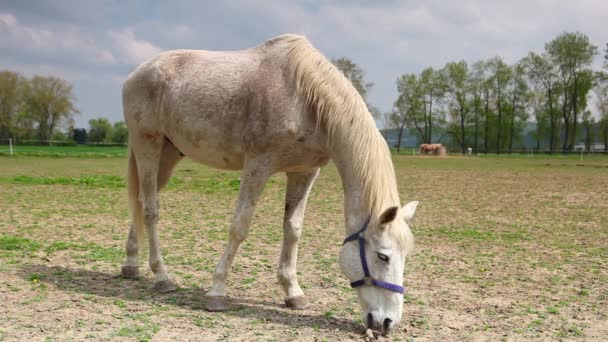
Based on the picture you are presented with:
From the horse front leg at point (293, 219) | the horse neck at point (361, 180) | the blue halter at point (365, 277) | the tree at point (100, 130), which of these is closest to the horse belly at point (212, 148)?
the horse front leg at point (293, 219)

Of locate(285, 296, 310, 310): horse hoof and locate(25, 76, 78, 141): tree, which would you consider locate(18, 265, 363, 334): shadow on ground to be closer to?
locate(285, 296, 310, 310): horse hoof

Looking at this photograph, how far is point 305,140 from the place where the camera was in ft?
13.4

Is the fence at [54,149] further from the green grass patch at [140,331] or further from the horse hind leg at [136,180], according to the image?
the green grass patch at [140,331]

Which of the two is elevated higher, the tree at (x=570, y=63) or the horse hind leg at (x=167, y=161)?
the tree at (x=570, y=63)

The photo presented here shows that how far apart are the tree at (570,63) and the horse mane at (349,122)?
217 feet

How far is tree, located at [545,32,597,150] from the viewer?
61.9 metres

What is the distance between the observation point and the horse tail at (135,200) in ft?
17.4

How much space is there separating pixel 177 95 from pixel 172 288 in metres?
1.92

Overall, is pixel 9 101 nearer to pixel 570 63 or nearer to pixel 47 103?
pixel 47 103

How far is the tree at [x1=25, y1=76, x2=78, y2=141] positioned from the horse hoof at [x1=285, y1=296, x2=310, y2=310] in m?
65.1

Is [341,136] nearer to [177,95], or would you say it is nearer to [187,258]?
[177,95]

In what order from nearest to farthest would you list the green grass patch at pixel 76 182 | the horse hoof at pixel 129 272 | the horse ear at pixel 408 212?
the horse ear at pixel 408 212 < the horse hoof at pixel 129 272 < the green grass patch at pixel 76 182

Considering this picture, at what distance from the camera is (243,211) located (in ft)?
13.8

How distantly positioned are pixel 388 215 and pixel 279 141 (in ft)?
3.92
